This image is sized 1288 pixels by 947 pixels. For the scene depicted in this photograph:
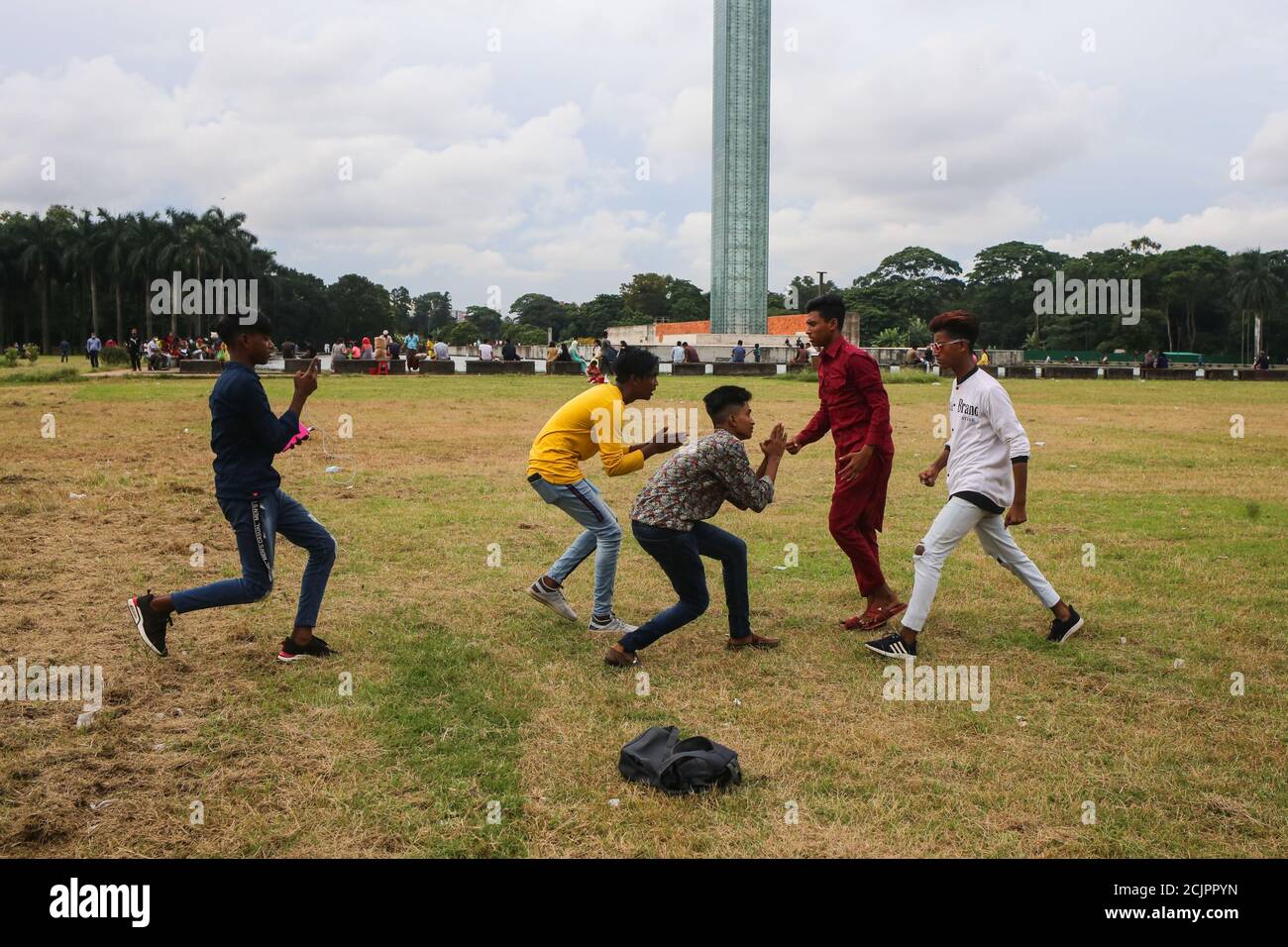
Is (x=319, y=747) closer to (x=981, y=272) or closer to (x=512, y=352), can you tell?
(x=512, y=352)

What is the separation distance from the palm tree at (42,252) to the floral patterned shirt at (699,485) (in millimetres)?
71995

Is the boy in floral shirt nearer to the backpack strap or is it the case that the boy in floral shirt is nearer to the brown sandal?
the brown sandal

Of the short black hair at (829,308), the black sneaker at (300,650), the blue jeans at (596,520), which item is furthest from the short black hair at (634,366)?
the black sneaker at (300,650)

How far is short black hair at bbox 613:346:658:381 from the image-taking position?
18.1ft

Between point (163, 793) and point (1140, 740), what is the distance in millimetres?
4010

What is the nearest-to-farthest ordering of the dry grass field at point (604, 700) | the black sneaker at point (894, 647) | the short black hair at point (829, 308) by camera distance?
the dry grass field at point (604, 700) < the black sneaker at point (894, 647) < the short black hair at point (829, 308)

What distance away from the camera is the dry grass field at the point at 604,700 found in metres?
3.58

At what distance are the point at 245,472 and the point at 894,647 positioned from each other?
3.52 meters

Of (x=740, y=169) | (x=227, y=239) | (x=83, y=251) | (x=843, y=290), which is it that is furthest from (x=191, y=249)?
(x=843, y=290)

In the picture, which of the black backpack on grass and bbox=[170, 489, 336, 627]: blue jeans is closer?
the black backpack on grass

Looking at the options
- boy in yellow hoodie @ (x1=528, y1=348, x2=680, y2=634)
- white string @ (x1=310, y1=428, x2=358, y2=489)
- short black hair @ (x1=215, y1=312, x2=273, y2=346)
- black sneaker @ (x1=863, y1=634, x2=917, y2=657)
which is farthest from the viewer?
white string @ (x1=310, y1=428, x2=358, y2=489)

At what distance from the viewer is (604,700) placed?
4840 millimetres

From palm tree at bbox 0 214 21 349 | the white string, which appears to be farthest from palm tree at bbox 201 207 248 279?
the white string

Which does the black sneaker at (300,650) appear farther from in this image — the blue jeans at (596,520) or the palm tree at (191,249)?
the palm tree at (191,249)
